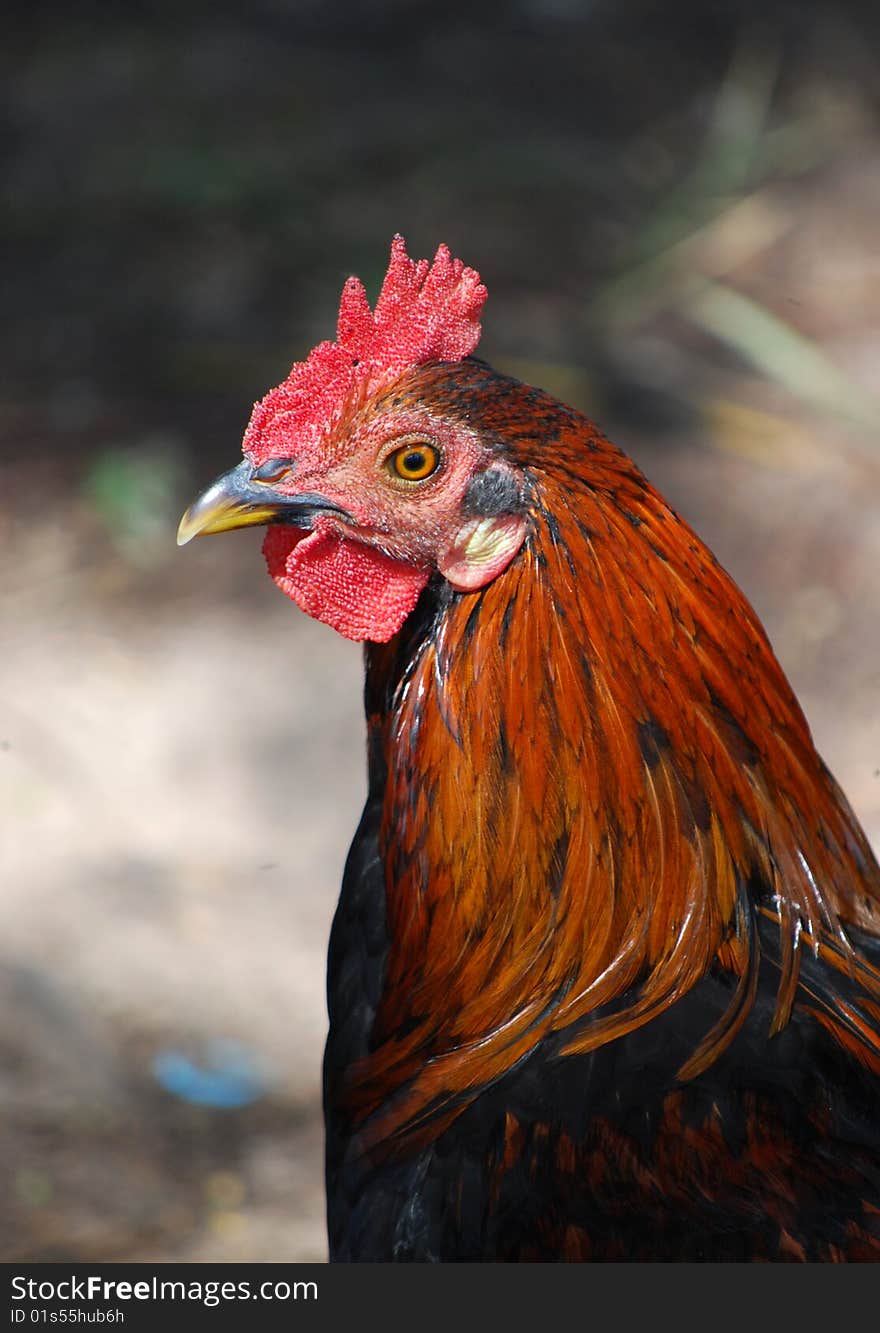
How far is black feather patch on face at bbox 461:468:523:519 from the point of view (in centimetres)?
209

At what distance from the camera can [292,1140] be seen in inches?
135

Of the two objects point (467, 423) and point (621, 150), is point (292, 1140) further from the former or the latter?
point (621, 150)

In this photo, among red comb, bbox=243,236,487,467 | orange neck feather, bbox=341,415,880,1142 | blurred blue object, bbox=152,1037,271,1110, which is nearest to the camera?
orange neck feather, bbox=341,415,880,1142

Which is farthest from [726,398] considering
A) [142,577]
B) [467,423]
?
[467,423]

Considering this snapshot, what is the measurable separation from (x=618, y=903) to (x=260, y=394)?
346 cm

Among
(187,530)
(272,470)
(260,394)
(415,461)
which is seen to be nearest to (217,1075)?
(187,530)

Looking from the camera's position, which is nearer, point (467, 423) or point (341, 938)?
point (467, 423)

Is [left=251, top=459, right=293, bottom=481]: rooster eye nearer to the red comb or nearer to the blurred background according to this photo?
the red comb

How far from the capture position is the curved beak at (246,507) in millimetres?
2217

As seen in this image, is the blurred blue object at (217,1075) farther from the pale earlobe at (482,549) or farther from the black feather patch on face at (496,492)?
the black feather patch on face at (496,492)

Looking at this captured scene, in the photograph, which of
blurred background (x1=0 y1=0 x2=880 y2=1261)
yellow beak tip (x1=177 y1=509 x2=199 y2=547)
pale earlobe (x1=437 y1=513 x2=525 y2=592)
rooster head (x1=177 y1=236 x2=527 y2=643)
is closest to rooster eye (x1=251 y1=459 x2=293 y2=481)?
Result: rooster head (x1=177 y1=236 x2=527 y2=643)

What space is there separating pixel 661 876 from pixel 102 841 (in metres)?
2.32

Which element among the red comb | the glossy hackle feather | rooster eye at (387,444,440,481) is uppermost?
the red comb

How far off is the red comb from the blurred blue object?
1.79 meters
